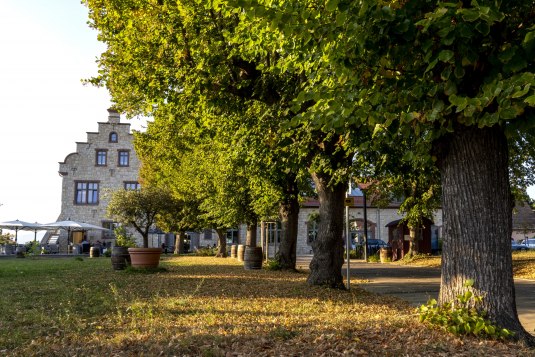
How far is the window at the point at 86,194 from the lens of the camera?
145ft

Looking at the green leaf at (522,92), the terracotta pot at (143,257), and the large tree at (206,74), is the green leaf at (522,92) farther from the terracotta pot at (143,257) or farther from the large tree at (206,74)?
the terracotta pot at (143,257)

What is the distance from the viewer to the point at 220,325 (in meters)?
6.61

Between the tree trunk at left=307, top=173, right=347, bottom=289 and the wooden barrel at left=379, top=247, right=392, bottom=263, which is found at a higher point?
the tree trunk at left=307, top=173, right=347, bottom=289

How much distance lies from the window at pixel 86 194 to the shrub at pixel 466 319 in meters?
42.4

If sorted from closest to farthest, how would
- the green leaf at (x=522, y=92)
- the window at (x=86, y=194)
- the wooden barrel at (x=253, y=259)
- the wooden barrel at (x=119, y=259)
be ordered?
the green leaf at (x=522, y=92) → the wooden barrel at (x=119, y=259) → the wooden barrel at (x=253, y=259) → the window at (x=86, y=194)

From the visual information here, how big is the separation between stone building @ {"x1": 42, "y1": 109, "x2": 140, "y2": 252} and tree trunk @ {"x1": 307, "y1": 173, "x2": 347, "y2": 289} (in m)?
35.0

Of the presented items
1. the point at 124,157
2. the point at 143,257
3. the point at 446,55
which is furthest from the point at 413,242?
the point at 124,157

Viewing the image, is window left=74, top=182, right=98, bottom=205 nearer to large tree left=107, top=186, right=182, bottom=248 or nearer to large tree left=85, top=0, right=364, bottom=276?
large tree left=107, top=186, right=182, bottom=248

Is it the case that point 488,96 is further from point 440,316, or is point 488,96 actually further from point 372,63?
point 440,316

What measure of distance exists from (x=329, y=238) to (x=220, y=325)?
534 centimetres

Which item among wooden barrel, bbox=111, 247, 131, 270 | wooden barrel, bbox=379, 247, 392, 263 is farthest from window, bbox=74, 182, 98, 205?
wooden barrel, bbox=111, 247, 131, 270

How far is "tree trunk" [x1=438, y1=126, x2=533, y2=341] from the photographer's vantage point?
5.71 m

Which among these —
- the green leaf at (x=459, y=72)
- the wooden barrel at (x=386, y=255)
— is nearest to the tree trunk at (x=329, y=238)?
the green leaf at (x=459, y=72)

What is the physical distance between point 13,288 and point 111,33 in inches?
264
